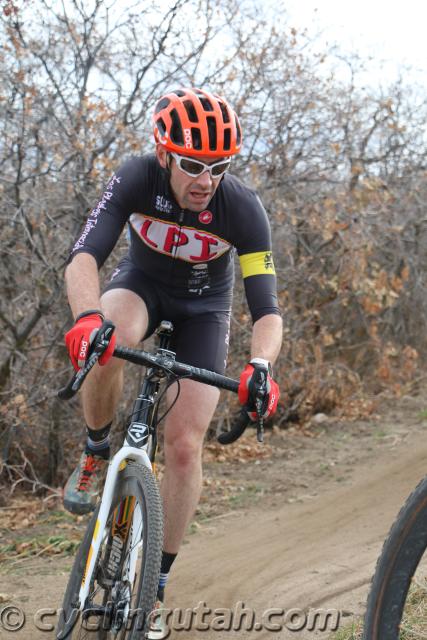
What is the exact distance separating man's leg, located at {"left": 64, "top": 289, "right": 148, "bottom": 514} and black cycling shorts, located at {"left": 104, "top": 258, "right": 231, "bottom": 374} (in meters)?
0.09

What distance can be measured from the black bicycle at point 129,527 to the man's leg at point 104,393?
35 centimetres

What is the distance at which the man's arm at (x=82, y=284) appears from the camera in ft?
10.6

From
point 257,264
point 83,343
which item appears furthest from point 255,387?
point 257,264

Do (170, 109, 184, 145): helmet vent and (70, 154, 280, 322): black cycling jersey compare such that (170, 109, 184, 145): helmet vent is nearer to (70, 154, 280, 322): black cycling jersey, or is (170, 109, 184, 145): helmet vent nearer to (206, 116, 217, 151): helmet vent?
(206, 116, 217, 151): helmet vent

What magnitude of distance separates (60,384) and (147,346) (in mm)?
893

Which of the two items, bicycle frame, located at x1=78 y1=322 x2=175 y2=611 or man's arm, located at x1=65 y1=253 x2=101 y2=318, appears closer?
bicycle frame, located at x1=78 y1=322 x2=175 y2=611

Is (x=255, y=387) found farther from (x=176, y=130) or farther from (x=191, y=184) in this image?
(x=176, y=130)

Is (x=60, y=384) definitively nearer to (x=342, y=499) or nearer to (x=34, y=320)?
(x=34, y=320)

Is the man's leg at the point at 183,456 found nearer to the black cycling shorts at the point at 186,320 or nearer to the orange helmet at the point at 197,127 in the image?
the black cycling shorts at the point at 186,320

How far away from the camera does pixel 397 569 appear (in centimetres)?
215

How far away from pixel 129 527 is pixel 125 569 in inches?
6.9

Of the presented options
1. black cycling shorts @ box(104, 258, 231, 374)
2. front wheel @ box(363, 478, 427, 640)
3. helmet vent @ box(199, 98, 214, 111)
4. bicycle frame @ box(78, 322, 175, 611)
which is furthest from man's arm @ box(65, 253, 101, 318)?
front wheel @ box(363, 478, 427, 640)

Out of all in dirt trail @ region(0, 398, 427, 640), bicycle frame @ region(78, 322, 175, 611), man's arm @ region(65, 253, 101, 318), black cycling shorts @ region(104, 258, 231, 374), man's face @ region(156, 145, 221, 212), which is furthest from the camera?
dirt trail @ region(0, 398, 427, 640)

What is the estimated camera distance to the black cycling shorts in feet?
12.6
